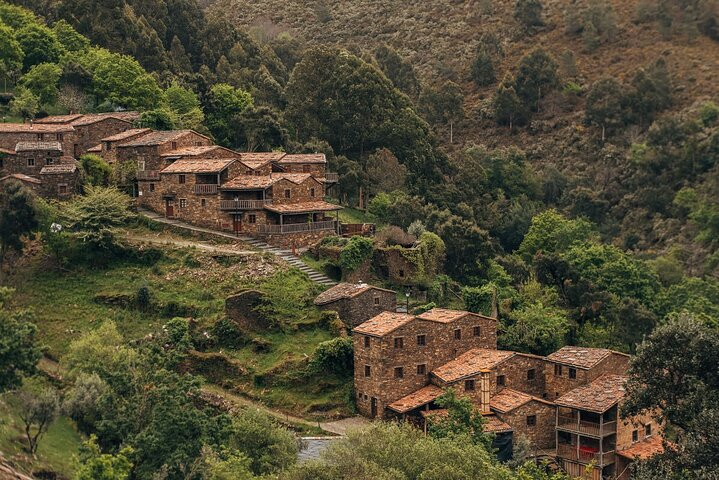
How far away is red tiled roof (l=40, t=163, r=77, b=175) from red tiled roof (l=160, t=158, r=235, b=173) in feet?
16.1

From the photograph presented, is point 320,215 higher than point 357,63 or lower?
lower

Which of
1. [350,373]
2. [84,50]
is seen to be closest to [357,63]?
[84,50]

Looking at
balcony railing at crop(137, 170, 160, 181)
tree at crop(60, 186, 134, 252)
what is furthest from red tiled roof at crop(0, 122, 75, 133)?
tree at crop(60, 186, 134, 252)

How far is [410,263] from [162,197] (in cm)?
1478

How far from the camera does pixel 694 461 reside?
3653cm

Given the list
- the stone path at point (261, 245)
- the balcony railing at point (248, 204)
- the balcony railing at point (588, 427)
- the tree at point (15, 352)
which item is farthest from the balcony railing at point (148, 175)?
the balcony railing at point (588, 427)

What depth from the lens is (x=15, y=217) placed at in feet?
178

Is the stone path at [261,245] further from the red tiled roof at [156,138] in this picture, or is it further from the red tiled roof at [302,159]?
the red tiled roof at [302,159]

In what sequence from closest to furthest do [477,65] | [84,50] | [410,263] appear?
[410,263], [84,50], [477,65]

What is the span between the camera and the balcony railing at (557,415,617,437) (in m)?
44.6

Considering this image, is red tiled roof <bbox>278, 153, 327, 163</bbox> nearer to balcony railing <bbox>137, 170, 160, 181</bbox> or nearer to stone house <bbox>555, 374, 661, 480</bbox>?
balcony railing <bbox>137, 170, 160, 181</bbox>

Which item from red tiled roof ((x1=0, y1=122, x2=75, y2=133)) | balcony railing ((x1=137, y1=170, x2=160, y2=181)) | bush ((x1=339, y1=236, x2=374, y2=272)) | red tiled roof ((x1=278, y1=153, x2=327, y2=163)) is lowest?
bush ((x1=339, y1=236, x2=374, y2=272))

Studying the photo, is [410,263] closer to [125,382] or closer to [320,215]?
[320,215]

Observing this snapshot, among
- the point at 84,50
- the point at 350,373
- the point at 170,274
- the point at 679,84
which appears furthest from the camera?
the point at 679,84
